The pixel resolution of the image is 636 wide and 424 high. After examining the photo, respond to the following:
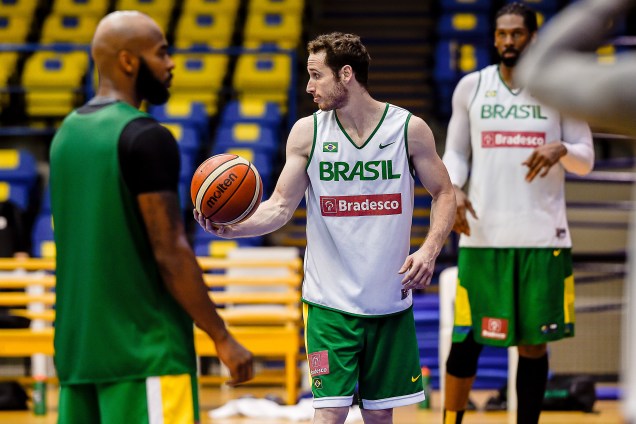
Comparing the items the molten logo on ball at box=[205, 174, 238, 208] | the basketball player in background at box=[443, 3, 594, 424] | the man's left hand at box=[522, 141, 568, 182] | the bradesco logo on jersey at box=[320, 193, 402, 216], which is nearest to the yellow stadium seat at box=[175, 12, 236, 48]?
the basketball player in background at box=[443, 3, 594, 424]

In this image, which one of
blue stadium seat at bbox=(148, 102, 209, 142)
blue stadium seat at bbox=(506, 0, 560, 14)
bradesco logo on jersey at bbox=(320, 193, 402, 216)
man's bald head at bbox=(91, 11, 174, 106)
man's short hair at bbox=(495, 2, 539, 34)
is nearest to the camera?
man's bald head at bbox=(91, 11, 174, 106)

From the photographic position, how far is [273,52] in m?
10.3

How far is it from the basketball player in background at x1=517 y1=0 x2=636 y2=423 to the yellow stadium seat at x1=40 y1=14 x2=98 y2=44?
34.4ft

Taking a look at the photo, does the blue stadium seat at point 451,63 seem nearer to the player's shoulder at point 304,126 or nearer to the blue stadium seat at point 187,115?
the blue stadium seat at point 187,115

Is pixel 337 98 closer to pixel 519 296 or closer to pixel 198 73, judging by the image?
pixel 519 296

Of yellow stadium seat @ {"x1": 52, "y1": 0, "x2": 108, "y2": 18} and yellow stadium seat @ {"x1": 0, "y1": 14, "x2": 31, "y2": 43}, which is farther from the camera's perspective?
yellow stadium seat @ {"x1": 52, "y1": 0, "x2": 108, "y2": 18}

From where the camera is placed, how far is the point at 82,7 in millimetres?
12516

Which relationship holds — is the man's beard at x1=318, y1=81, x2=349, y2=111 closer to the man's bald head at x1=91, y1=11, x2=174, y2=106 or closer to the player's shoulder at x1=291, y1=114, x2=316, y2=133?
the player's shoulder at x1=291, y1=114, x2=316, y2=133

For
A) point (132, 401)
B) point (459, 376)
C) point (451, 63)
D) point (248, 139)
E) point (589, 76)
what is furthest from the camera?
point (451, 63)

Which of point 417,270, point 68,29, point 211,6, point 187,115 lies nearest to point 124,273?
point 417,270

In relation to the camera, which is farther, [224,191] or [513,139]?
[513,139]

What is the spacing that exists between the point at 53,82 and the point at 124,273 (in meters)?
8.47

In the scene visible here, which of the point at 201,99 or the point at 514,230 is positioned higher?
the point at 201,99

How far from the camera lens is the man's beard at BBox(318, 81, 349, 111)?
434 cm
